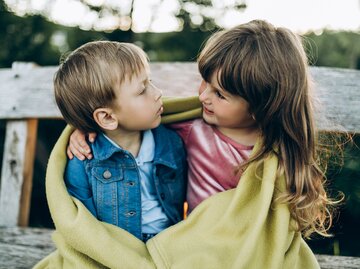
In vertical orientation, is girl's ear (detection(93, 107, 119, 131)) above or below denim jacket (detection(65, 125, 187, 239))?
above

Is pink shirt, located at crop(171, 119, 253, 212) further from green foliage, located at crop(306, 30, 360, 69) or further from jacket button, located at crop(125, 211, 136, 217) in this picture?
green foliage, located at crop(306, 30, 360, 69)

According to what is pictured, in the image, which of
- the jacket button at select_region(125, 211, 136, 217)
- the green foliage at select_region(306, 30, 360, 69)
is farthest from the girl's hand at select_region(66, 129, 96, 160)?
the green foliage at select_region(306, 30, 360, 69)

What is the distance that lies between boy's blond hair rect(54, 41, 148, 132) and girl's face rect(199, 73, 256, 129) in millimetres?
259

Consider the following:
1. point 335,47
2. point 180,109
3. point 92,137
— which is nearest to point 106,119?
point 92,137

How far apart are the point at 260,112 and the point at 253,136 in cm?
20

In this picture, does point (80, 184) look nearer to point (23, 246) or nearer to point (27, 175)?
point (23, 246)

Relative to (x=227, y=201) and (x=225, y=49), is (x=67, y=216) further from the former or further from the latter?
(x=225, y=49)

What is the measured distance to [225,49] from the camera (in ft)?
5.24

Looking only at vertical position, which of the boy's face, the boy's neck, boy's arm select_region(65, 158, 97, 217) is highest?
the boy's face

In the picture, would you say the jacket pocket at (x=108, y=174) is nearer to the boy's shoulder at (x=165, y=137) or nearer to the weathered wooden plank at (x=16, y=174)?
the boy's shoulder at (x=165, y=137)

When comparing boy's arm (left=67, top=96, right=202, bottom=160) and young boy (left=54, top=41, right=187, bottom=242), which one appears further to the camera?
boy's arm (left=67, top=96, right=202, bottom=160)

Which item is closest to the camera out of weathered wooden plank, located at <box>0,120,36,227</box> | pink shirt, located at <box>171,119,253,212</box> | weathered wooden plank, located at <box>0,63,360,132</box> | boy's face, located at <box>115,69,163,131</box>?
boy's face, located at <box>115,69,163,131</box>

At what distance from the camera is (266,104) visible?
1619mm

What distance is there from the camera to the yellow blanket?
5.26 feet
